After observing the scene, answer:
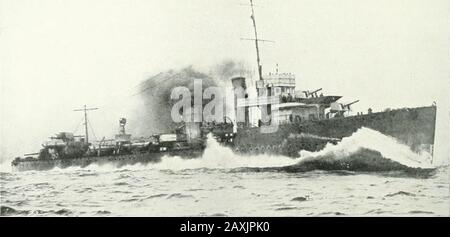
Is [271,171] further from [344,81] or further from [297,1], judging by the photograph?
[297,1]

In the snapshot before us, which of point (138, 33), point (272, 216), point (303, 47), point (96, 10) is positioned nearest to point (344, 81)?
point (303, 47)

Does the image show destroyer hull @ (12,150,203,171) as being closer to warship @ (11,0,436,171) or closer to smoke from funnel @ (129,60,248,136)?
warship @ (11,0,436,171)

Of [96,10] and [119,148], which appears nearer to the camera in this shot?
[96,10]

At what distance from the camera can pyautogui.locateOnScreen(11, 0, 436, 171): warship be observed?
730 centimetres

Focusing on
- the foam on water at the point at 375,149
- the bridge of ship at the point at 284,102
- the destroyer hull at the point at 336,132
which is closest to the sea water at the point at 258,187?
the foam on water at the point at 375,149

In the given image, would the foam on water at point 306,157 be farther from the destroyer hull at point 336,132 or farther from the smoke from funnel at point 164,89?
the smoke from funnel at point 164,89

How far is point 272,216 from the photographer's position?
6828 millimetres

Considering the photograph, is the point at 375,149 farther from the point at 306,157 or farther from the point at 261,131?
the point at 261,131

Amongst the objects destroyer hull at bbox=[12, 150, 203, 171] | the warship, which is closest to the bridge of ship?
the warship

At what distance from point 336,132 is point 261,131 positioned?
1.14 meters

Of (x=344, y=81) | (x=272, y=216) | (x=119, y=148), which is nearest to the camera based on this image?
(x=272, y=216)

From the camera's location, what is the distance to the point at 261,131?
816 cm

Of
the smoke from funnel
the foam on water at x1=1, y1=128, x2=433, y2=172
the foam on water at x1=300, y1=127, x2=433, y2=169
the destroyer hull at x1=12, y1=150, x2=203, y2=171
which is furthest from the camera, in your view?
the destroyer hull at x1=12, y1=150, x2=203, y2=171

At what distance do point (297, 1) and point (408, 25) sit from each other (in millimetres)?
1514
